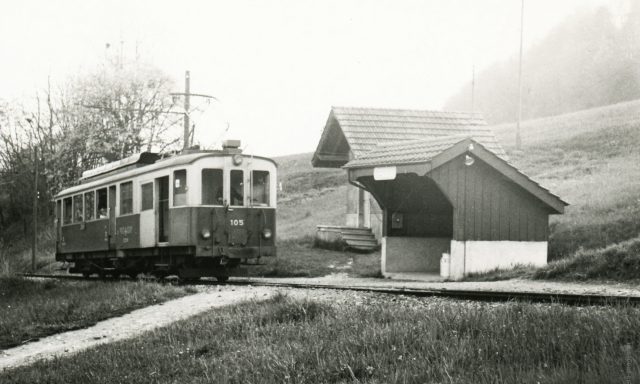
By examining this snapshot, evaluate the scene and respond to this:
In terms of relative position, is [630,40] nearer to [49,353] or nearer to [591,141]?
[591,141]

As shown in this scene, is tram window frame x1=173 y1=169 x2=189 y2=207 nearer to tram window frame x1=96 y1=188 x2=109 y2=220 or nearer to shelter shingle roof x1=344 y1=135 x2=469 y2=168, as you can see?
tram window frame x1=96 y1=188 x2=109 y2=220

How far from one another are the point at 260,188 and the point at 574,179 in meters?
18.5

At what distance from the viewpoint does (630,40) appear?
73062 millimetres

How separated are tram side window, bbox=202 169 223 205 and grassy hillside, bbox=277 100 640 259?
9.22 metres

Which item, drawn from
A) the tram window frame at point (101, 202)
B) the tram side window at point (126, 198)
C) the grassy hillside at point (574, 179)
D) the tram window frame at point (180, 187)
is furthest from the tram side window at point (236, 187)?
the grassy hillside at point (574, 179)

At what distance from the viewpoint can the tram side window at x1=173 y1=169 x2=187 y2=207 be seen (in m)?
17.8

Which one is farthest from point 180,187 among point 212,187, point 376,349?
point 376,349

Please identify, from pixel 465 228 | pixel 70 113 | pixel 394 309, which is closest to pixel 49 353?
pixel 394 309

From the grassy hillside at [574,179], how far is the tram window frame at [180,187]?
9939 mm

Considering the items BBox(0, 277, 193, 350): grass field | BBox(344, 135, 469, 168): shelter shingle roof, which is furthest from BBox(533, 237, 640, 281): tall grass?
BBox(0, 277, 193, 350): grass field

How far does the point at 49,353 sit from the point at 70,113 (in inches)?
1385

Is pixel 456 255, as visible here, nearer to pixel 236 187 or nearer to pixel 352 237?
pixel 236 187

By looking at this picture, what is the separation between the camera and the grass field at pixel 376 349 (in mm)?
5777

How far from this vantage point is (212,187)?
1800cm
